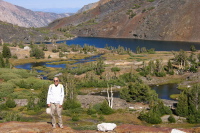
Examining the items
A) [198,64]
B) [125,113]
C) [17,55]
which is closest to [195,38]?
[198,64]

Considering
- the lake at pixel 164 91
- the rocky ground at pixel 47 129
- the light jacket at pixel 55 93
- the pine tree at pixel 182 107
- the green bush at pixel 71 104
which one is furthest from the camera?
the lake at pixel 164 91

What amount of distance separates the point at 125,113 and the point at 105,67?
169 feet

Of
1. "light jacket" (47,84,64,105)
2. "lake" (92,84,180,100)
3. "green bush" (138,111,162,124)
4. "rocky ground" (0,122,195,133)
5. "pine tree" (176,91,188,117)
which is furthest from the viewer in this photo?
"lake" (92,84,180,100)

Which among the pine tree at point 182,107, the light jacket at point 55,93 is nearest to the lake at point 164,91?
the pine tree at point 182,107

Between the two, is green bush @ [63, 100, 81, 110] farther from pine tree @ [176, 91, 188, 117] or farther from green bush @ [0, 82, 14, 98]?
pine tree @ [176, 91, 188, 117]

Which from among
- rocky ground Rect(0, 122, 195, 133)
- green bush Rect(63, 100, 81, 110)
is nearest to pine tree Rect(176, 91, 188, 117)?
green bush Rect(63, 100, 81, 110)

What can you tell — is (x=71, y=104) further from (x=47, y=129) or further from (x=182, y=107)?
(x=47, y=129)

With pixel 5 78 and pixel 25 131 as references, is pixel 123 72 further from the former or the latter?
pixel 25 131

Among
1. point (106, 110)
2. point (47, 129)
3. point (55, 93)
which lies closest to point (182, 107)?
point (106, 110)

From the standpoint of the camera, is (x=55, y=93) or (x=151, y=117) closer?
(x=55, y=93)

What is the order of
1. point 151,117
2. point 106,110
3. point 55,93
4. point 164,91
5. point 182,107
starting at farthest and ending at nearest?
point 164,91 < point 106,110 < point 182,107 < point 151,117 < point 55,93

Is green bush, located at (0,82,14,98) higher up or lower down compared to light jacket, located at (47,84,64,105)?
lower down

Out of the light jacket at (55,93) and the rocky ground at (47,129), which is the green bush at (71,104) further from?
the light jacket at (55,93)

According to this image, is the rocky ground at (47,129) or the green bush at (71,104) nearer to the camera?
the rocky ground at (47,129)
